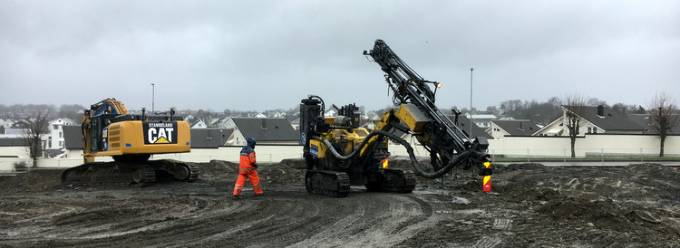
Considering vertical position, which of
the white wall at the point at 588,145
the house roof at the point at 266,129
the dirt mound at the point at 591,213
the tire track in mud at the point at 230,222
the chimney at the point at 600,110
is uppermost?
the chimney at the point at 600,110

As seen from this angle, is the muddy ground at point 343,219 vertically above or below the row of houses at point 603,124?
below

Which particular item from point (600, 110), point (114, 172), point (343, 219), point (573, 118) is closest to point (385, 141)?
point (343, 219)

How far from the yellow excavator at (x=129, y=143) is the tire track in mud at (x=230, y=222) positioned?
325 cm

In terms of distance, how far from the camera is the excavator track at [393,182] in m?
15.1

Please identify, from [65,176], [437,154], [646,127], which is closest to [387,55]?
[437,154]

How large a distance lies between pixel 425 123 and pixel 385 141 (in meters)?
2.62

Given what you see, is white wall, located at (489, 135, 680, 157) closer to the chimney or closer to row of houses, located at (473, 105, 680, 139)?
row of houses, located at (473, 105, 680, 139)

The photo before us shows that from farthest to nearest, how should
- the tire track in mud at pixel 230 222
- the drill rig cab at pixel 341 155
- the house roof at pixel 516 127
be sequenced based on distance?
the house roof at pixel 516 127 < the drill rig cab at pixel 341 155 < the tire track in mud at pixel 230 222

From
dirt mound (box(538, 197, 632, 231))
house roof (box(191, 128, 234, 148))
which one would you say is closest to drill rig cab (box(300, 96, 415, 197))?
dirt mound (box(538, 197, 632, 231))

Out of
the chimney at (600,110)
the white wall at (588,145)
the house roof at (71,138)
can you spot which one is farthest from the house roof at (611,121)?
the house roof at (71,138)

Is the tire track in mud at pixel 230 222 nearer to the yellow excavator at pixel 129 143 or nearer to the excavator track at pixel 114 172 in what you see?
the yellow excavator at pixel 129 143

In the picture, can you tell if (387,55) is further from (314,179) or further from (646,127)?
(646,127)

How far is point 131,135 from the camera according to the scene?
56.6 feet

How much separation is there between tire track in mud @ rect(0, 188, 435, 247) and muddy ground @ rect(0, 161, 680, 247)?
0.06ft
